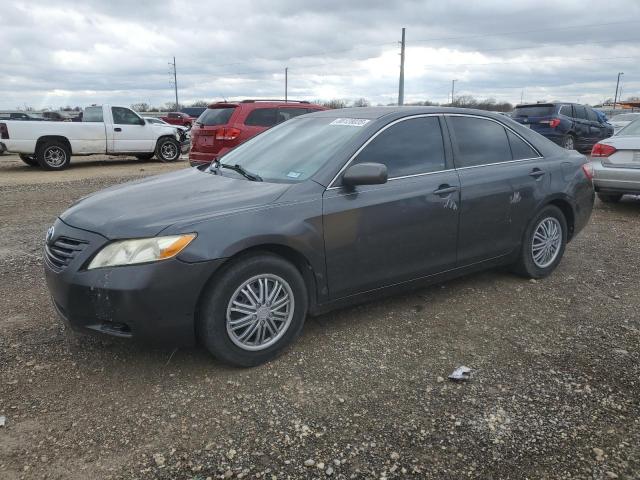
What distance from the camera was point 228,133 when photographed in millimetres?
10805

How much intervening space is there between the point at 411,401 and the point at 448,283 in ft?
6.84

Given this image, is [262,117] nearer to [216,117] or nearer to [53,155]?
[216,117]

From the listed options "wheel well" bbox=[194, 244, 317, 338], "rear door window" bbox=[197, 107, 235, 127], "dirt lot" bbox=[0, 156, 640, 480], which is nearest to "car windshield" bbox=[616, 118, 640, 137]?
"dirt lot" bbox=[0, 156, 640, 480]

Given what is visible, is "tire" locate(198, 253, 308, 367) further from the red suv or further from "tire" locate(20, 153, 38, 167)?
"tire" locate(20, 153, 38, 167)

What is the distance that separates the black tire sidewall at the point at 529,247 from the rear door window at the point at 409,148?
1.21m

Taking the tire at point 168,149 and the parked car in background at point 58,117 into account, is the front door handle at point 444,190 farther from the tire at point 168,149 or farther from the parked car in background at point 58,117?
the parked car in background at point 58,117

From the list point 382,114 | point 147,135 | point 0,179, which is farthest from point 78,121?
point 382,114

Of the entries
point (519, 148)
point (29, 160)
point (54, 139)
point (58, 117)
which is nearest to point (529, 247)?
point (519, 148)

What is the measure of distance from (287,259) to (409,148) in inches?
53.7

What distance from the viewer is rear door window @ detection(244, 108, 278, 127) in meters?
11.1

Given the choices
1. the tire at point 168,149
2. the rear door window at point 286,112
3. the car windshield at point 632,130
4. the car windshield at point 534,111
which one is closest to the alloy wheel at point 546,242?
the car windshield at point 632,130

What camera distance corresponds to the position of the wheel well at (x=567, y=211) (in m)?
4.99

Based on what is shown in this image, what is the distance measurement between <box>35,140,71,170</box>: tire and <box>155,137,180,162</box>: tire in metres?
2.71

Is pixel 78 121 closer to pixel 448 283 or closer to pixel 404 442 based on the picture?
pixel 448 283
